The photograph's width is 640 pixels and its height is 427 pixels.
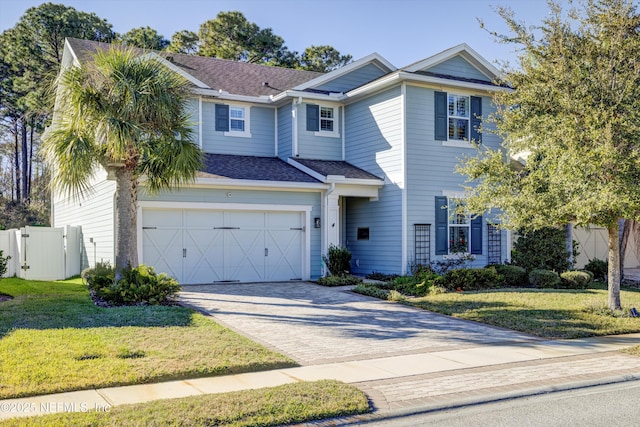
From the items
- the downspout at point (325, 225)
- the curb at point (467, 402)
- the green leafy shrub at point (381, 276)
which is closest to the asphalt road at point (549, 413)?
the curb at point (467, 402)

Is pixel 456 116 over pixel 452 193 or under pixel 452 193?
over

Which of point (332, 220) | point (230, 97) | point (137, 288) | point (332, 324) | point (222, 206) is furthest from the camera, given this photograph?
point (230, 97)

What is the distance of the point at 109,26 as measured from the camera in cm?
3516

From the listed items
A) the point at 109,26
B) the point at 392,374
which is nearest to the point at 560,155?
the point at 392,374

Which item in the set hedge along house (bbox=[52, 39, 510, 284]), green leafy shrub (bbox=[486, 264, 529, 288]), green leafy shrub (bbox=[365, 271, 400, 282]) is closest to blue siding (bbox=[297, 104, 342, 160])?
hedge along house (bbox=[52, 39, 510, 284])

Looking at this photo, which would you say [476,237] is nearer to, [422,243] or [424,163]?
Answer: [422,243]

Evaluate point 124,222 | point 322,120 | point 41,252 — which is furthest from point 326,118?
point 41,252

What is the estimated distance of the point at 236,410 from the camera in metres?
6.18

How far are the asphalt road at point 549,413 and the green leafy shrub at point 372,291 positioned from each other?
25.9ft

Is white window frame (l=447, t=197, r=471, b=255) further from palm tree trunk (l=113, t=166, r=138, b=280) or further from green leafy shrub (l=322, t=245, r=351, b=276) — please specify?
palm tree trunk (l=113, t=166, r=138, b=280)

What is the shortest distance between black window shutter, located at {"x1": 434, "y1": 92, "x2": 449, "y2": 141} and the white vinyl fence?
499 inches

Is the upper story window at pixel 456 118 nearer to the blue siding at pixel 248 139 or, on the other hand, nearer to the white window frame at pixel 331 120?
the white window frame at pixel 331 120

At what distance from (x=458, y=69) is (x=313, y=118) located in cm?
502

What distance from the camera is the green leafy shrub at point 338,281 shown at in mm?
17297
